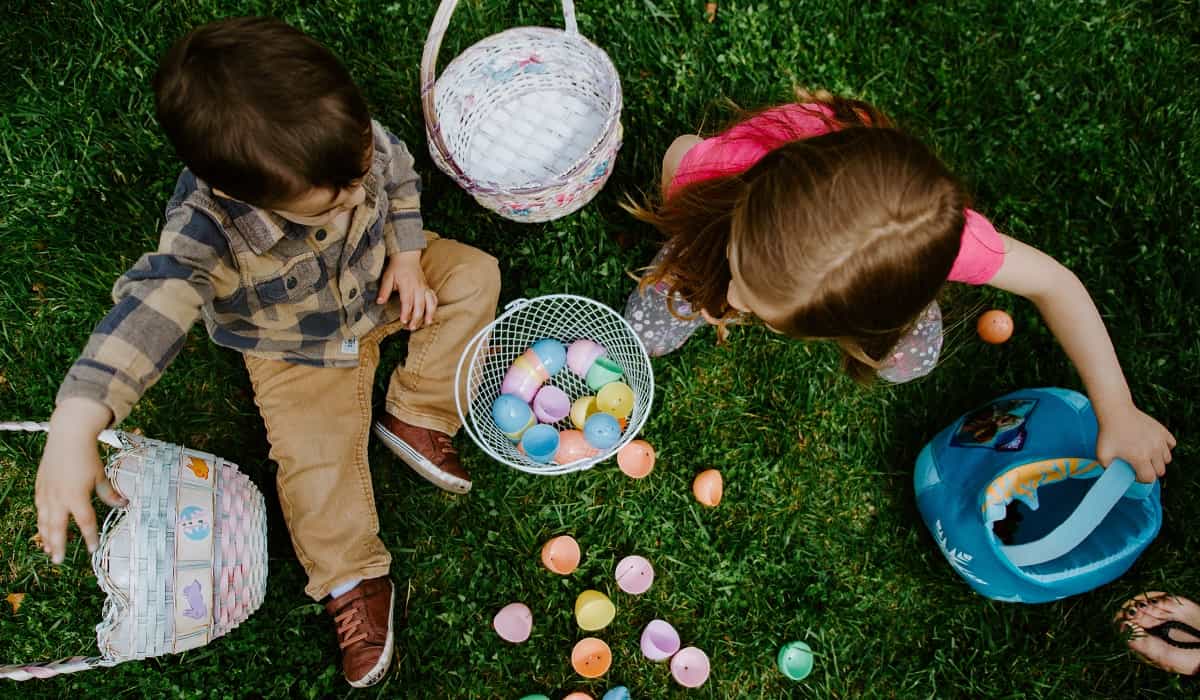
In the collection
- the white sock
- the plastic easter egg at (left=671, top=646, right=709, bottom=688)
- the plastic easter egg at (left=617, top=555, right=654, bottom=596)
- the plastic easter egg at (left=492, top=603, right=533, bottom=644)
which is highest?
the white sock

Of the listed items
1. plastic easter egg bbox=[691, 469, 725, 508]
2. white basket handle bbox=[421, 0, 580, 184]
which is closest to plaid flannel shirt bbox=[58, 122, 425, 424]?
white basket handle bbox=[421, 0, 580, 184]

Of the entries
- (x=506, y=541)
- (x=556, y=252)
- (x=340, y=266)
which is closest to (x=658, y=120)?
(x=556, y=252)

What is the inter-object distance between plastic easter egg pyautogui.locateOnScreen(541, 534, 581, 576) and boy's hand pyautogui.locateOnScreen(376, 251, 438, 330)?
683 millimetres

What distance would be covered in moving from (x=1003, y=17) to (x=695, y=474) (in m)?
1.74

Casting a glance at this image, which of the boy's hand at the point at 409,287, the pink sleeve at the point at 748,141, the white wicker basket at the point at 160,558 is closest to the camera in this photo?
the white wicker basket at the point at 160,558

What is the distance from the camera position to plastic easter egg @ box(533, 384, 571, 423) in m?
2.14

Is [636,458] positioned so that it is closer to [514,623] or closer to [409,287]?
[514,623]

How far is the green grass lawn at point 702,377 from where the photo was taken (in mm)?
2186

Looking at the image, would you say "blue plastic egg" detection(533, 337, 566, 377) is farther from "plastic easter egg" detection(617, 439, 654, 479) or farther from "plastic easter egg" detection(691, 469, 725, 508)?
"plastic easter egg" detection(691, 469, 725, 508)

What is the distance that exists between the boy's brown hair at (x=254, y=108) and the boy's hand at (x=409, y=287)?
1.80ft

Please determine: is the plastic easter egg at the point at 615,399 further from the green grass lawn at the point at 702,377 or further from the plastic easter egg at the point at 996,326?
the plastic easter egg at the point at 996,326

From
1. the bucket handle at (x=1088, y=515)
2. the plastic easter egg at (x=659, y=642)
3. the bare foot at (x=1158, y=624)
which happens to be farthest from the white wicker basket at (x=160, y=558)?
the bare foot at (x=1158, y=624)

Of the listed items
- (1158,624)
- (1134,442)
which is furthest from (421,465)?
(1158,624)

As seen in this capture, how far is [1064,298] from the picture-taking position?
1948 millimetres
